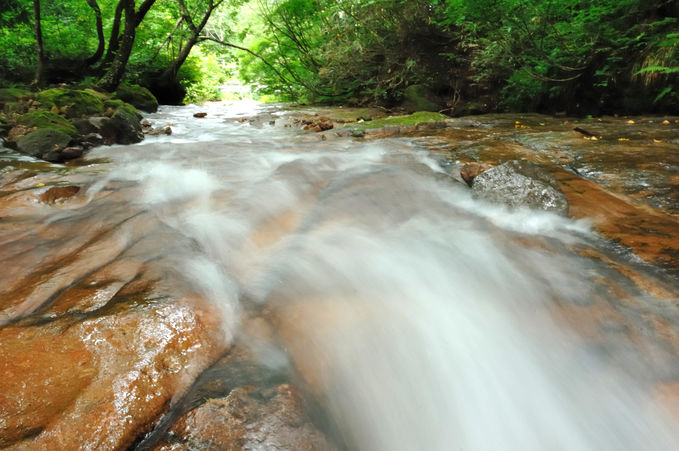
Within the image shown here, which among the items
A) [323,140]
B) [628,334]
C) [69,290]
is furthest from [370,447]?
[323,140]

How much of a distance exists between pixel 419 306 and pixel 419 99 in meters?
9.61

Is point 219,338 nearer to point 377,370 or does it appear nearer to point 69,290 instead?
point 377,370

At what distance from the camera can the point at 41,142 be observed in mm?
4531

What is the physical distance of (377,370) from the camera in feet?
5.19

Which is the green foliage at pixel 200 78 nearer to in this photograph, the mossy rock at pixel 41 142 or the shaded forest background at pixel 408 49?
the shaded forest background at pixel 408 49

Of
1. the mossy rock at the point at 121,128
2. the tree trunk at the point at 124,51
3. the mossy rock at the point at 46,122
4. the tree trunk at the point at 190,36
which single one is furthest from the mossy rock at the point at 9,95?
the tree trunk at the point at 190,36

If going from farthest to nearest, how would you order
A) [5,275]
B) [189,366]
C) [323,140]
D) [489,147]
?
[323,140] → [489,147] → [5,275] → [189,366]

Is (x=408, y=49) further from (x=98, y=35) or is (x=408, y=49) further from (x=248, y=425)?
(x=248, y=425)

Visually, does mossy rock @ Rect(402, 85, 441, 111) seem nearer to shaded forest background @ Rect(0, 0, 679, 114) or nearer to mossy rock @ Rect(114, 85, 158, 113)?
shaded forest background @ Rect(0, 0, 679, 114)

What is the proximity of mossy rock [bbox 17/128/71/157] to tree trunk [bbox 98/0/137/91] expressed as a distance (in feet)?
20.6

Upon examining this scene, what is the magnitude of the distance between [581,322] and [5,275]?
3.12 metres

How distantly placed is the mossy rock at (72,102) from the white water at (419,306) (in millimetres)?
4417

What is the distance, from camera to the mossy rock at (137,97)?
Answer: 10.6 m

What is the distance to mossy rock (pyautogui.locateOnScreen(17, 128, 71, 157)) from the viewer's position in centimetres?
447
